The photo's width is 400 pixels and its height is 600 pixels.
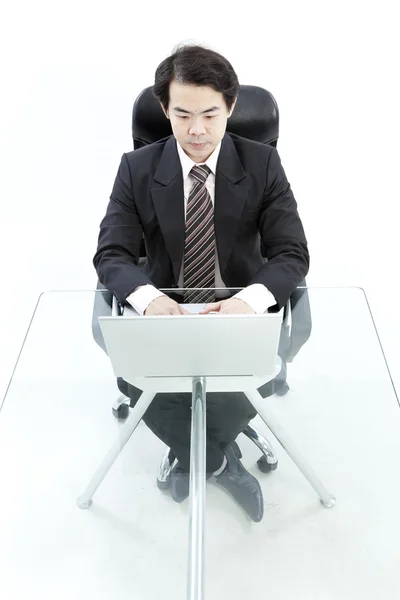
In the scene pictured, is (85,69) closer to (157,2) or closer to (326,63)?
(157,2)

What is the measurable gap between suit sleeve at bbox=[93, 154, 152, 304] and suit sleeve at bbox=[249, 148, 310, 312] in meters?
0.37

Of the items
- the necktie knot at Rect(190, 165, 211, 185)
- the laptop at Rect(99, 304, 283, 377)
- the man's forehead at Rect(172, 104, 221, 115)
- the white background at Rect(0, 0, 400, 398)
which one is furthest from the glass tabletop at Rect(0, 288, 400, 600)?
the white background at Rect(0, 0, 400, 398)

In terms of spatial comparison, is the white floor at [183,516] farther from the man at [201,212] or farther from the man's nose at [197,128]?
the man's nose at [197,128]

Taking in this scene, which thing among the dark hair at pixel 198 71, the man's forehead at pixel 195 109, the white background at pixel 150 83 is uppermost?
the dark hair at pixel 198 71

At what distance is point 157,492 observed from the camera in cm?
149

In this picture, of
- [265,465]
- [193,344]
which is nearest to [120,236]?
[193,344]

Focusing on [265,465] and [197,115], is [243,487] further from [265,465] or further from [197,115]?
[197,115]

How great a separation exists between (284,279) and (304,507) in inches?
26.6

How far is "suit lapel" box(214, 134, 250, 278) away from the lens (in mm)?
2051

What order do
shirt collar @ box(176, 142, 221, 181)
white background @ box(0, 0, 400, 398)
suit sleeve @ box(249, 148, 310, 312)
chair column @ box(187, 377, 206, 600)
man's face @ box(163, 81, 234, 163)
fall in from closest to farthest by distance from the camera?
1. chair column @ box(187, 377, 206, 600)
2. man's face @ box(163, 81, 234, 163)
3. suit sleeve @ box(249, 148, 310, 312)
4. shirt collar @ box(176, 142, 221, 181)
5. white background @ box(0, 0, 400, 398)

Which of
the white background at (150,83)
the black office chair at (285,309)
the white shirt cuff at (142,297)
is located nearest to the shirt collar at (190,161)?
the black office chair at (285,309)

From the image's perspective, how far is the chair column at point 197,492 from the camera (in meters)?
1.34

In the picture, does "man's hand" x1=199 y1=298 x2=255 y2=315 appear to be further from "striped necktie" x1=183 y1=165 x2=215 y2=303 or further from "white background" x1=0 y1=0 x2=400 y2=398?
"white background" x1=0 y1=0 x2=400 y2=398

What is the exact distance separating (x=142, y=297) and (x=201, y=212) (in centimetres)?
38
